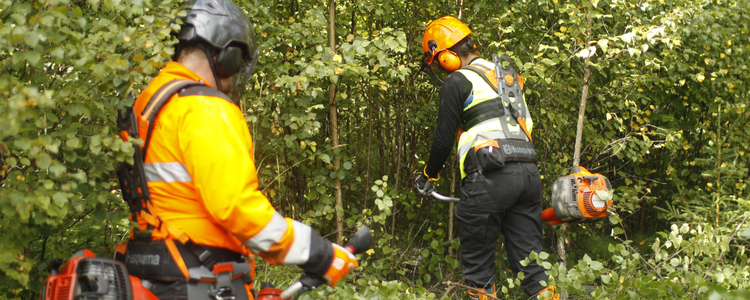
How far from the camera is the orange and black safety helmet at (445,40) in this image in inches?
150

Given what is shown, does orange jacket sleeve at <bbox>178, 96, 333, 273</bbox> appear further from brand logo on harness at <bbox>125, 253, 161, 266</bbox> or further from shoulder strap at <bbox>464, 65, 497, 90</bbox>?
shoulder strap at <bbox>464, 65, 497, 90</bbox>

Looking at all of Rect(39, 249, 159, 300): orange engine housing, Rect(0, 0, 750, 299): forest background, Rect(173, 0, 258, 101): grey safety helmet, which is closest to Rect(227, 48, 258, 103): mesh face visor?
Rect(173, 0, 258, 101): grey safety helmet

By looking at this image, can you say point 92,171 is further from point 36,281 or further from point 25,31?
point 36,281

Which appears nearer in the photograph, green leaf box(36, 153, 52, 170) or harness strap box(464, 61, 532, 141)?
green leaf box(36, 153, 52, 170)

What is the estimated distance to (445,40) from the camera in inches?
150

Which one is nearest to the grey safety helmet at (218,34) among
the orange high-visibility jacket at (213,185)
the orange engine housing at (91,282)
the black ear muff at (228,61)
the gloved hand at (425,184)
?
the black ear muff at (228,61)

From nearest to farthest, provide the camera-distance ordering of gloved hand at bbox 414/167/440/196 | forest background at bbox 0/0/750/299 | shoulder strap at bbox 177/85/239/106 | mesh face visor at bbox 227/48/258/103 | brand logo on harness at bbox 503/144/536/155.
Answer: shoulder strap at bbox 177/85/239/106 < mesh face visor at bbox 227/48/258/103 < forest background at bbox 0/0/750/299 < brand logo on harness at bbox 503/144/536/155 < gloved hand at bbox 414/167/440/196

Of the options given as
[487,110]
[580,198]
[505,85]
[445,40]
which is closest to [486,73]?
[505,85]

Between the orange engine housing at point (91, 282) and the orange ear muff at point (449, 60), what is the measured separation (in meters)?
2.68

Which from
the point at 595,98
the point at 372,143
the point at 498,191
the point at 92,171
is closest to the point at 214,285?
the point at 92,171

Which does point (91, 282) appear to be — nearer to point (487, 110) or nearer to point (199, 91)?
point (199, 91)

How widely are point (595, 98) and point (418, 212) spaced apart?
196cm

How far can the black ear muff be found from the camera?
1979 millimetres

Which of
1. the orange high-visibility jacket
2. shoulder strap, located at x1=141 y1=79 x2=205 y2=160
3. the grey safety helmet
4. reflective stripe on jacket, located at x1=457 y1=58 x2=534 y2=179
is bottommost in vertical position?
reflective stripe on jacket, located at x1=457 y1=58 x2=534 y2=179
